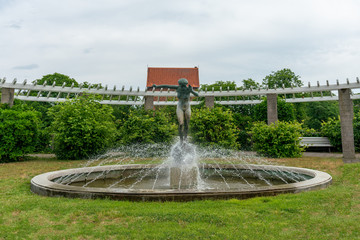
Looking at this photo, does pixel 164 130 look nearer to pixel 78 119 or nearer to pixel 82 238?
pixel 78 119

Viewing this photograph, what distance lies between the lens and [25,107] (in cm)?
1714

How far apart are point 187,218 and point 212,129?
13614 millimetres

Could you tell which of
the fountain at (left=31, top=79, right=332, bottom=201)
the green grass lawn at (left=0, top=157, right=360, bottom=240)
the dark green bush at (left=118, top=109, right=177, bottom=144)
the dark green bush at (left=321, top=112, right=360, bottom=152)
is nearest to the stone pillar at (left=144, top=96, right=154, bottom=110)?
the dark green bush at (left=118, top=109, right=177, bottom=144)

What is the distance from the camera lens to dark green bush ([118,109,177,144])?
18.1m

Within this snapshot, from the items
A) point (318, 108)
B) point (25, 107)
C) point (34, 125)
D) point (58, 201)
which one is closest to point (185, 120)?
point (58, 201)

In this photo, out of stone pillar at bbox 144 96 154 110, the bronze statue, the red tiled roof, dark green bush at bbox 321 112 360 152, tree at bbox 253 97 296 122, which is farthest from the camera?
the red tiled roof

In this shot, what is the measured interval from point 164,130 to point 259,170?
909cm

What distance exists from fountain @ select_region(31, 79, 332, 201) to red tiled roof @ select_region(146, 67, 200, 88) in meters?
37.5

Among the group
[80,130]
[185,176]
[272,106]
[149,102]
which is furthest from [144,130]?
[185,176]

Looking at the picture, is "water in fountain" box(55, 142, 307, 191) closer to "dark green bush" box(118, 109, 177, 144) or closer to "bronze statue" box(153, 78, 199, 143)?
"bronze statue" box(153, 78, 199, 143)

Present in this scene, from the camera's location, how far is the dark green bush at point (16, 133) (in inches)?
577

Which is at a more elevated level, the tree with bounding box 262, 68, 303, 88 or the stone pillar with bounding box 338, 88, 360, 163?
the tree with bounding box 262, 68, 303, 88

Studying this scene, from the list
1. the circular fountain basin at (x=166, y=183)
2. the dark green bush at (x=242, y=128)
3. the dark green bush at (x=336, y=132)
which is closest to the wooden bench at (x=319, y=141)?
the dark green bush at (x=336, y=132)

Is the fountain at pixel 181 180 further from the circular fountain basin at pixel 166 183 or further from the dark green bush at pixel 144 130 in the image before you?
the dark green bush at pixel 144 130
